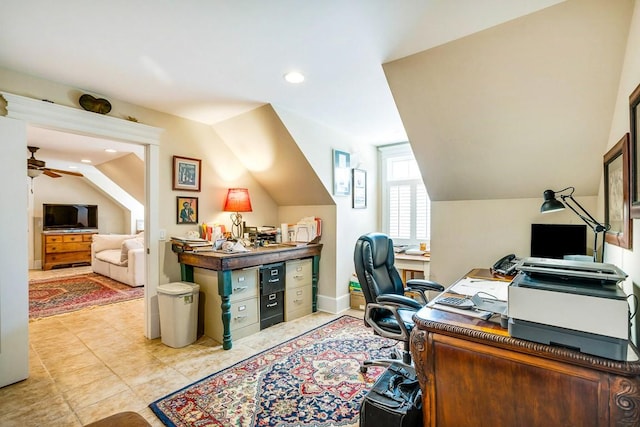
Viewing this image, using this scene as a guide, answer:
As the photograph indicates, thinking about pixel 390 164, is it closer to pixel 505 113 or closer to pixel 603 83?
pixel 505 113

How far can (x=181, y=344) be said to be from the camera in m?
2.86

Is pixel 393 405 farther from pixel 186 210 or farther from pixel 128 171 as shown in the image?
pixel 128 171

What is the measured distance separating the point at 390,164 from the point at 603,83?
283cm

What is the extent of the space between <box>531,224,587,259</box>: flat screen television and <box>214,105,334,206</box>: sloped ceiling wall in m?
2.10

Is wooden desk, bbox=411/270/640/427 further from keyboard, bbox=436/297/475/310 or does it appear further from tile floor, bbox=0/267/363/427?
tile floor, bbox=0/267/363/427

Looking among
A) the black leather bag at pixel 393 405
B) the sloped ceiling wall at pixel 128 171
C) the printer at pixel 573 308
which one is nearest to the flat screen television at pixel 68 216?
the sloped ceiling wall at pixel 128 171

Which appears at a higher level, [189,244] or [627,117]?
[627,117]

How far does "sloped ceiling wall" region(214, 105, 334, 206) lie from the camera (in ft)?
10.6

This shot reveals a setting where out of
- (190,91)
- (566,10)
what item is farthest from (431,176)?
(190,91)

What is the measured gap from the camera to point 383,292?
2.37 m

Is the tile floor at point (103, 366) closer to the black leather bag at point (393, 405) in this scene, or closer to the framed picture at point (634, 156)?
the black leather bag at point (393, 405)

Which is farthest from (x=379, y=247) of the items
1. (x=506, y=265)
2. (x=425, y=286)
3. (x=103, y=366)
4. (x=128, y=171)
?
(x=128, y=171)

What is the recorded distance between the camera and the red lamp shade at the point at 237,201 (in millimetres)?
3609

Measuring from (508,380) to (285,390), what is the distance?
150cm
